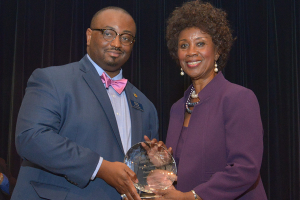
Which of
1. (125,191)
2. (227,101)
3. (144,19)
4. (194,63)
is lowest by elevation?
(125,191)

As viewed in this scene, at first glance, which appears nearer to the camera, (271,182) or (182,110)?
(182,110)

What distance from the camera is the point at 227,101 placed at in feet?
6.63

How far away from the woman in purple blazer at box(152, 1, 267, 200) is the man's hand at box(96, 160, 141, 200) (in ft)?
0.67

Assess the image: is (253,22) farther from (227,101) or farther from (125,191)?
(125,191)

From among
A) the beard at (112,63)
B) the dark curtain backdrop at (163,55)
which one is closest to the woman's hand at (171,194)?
the beard at (112,63)

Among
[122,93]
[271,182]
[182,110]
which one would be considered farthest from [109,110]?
[271,182]

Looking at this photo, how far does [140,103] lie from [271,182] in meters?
4.09

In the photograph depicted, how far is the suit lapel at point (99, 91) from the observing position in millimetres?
2078

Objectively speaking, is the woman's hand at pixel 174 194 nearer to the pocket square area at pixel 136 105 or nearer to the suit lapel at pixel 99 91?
the suit lapel at pixel 99 91

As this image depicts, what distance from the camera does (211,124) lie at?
6.73 ft

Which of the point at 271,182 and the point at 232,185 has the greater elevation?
the point at 232,185

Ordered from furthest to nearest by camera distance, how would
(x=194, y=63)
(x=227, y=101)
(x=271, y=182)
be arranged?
(x=271, y=182), (x=194, y=63), (x=227, y=101)

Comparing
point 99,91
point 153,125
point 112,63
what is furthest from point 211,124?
point 112,63

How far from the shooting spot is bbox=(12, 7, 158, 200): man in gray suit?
1.81 meters
